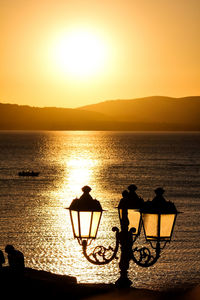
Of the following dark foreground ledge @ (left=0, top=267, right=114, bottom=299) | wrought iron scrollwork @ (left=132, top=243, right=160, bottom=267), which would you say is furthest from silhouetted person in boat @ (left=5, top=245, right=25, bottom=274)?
wrought iron scrollwork @ (left=132, top=243, right=160, bottom=267)

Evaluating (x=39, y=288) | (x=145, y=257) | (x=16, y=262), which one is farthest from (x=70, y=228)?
(x=145, y=257)

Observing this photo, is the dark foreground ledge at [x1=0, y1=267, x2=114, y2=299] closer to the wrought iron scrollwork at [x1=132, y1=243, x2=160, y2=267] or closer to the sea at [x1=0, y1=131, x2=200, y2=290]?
the wrought iron scrollwork at [x1=132, y1=243, x2=160, y2=267]

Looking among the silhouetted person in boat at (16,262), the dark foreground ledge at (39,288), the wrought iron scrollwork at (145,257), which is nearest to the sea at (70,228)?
the wrought iron scrollwork at (145,257)

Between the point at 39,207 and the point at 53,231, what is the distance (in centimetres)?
1735

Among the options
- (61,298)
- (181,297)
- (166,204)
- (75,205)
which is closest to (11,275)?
(61,298)

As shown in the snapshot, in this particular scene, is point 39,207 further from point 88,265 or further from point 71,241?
point 88,265

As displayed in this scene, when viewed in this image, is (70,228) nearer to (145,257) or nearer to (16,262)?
(16,262)

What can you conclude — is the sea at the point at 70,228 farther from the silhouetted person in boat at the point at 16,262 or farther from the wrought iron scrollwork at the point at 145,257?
the silhouetted person in boat at the point at 16,262

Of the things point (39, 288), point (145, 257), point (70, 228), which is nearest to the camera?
point (145, 257)

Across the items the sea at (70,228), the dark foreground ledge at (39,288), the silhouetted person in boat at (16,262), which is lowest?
the sea at (70,228)

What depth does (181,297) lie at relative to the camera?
4.70 metres

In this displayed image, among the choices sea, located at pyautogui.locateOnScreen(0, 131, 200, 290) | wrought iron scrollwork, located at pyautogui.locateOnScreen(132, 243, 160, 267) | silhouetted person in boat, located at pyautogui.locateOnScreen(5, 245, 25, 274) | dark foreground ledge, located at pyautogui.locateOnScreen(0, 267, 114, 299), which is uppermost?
wrought iron scrollwork, located at pyautogui.locateOnScreen(132, 243, 160, 267)

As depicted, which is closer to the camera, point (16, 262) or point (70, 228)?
point (16, 262)

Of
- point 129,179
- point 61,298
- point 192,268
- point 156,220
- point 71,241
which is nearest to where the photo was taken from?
point 156,220
